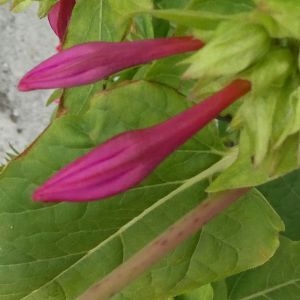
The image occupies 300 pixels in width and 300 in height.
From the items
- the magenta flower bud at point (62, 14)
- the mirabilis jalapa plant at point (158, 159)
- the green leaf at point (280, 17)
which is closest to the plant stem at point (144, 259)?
the mirabilis jalapa plant at point (158, 159)

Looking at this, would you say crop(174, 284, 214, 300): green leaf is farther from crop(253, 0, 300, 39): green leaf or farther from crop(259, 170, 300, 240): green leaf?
crop(253, 0, 300, 39): green leaf

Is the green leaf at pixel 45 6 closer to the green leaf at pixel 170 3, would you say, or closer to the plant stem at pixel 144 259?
the green leaf at pixel 170 3

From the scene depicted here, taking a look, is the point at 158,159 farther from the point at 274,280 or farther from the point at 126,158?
the point at 274,280

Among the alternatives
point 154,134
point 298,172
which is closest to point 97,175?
point 154,134

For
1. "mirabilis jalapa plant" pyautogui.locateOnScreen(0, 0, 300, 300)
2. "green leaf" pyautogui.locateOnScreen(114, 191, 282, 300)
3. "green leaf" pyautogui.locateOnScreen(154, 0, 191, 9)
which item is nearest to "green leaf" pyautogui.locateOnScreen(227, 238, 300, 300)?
"mirabilis jalapa plant" pyautogui.locateOnScreen(0, 0, 300, 300)

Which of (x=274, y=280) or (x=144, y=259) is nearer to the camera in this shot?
(x=144, y=259)

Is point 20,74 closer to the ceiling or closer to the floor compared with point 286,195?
closer to the floor

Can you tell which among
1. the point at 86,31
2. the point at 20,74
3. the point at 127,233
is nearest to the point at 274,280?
the point at 127,233
